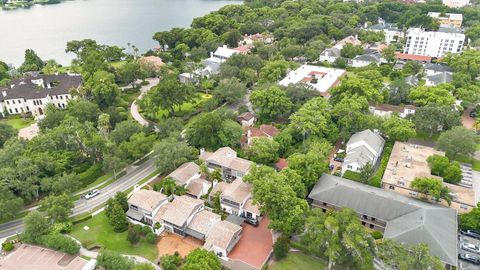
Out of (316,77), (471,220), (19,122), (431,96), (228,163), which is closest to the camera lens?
(471,220)

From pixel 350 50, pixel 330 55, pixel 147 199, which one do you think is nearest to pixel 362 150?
pixel 147 199

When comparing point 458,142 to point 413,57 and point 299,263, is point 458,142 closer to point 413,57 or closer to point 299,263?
point 299,263

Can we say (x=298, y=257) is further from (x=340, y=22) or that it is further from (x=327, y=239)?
(x=340, y=22)

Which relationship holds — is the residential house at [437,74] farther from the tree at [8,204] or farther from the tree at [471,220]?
the tree at [8,204]

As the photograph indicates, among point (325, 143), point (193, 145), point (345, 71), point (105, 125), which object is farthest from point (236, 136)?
point (345, 71)

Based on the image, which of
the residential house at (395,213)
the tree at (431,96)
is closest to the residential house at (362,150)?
the residential house at (395,213)
